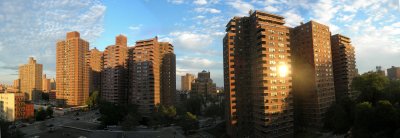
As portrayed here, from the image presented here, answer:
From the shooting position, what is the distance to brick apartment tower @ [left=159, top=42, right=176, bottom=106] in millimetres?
47062

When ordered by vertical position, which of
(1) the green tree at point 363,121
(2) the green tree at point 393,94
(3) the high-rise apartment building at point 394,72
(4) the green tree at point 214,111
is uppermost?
→ (3) the high-rise apartment building at point 394,72

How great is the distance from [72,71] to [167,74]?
27.4 meters

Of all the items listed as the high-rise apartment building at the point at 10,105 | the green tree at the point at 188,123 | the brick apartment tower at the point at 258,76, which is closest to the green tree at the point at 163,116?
the green tree at the point at 188,123

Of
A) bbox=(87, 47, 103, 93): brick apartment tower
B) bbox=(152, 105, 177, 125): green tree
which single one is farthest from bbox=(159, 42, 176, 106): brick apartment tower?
bbox=(87, 47, 103, 93): brick apartment tower

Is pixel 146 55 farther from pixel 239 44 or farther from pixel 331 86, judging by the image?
pixel 331 86

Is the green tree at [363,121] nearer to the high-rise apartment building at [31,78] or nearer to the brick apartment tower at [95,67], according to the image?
the brick apartment tower at [95,67]

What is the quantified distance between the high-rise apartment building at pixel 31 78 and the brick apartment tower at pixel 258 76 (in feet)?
193

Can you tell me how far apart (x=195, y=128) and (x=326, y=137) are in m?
17.1

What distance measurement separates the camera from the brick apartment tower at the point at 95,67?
66188 millimetres

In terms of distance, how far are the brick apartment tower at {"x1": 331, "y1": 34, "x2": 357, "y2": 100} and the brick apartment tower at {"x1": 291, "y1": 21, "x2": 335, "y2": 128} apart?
557cm

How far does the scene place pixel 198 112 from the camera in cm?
5256

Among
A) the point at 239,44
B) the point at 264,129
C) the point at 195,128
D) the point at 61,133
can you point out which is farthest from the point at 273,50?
the point at 61,133

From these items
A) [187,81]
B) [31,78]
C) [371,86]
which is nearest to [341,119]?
[371,86]

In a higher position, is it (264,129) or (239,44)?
(239,44)
